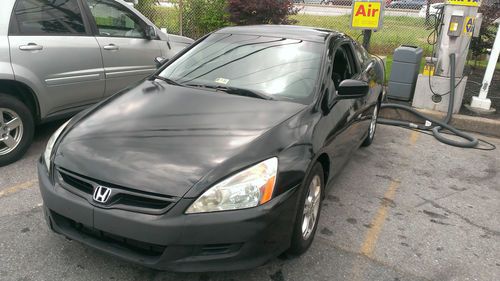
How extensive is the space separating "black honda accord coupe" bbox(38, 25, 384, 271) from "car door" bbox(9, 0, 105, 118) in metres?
1.42

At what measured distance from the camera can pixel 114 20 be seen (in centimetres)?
532

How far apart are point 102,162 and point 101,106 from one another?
2.95 ft

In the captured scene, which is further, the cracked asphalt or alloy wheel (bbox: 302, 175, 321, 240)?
alloy wheel (bbox: 302, 175, 321, 240)

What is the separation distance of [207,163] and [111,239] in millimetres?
683

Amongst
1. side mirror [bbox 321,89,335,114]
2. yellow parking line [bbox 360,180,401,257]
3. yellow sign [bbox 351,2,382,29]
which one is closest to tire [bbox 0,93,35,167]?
side mirror [bbox 321,89,335,114]

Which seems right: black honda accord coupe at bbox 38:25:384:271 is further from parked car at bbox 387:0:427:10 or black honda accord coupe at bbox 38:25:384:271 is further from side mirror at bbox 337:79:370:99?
parked car at bbox 387:0:427:10

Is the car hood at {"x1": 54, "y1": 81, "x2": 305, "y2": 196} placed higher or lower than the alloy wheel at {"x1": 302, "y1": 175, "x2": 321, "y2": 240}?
higher

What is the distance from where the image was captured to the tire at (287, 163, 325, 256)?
8.80 ft

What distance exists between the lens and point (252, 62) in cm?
362

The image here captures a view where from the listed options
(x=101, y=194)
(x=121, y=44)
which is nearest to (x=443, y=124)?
(x=121, y=44)

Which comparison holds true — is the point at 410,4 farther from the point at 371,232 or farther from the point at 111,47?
the point at 371,232

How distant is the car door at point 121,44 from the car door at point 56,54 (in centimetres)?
Result: 14

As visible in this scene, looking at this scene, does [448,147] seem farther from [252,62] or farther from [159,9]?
[159,9]

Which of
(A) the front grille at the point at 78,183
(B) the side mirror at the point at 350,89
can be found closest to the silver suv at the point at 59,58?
(B) the side mirror at the point at 350,89
